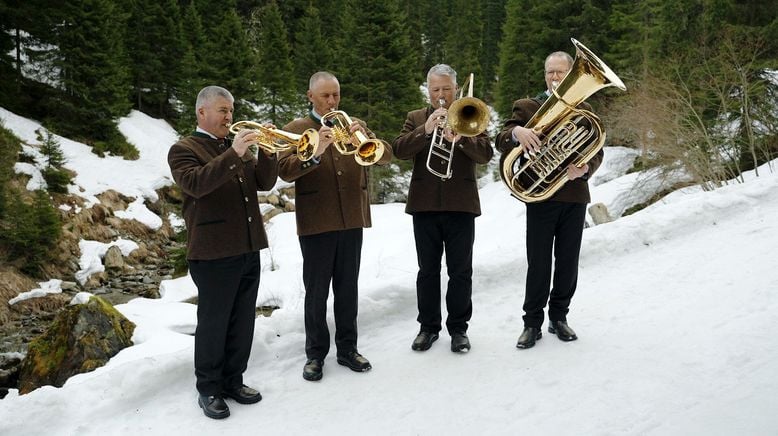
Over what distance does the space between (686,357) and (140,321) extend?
5635 mm

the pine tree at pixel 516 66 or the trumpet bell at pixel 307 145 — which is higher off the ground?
the pine tree at pixel 516 66

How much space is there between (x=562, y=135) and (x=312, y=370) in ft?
7.85

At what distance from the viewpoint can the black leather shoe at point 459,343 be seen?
4180mm

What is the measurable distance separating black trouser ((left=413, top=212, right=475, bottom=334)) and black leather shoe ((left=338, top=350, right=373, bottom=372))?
2.09ft

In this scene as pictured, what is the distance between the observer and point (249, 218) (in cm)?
356

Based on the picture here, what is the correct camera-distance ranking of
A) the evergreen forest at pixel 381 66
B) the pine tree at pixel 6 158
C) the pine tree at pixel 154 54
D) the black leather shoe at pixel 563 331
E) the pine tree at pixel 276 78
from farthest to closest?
the pine tree at pixel 154 54 < the pine tree at pixel 276 78 < the evergreen forest at pixel 381 66 < the pine tree at pixel 6 158 < the black leather shoe at pixel 563 331

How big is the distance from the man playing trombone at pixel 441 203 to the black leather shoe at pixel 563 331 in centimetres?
71

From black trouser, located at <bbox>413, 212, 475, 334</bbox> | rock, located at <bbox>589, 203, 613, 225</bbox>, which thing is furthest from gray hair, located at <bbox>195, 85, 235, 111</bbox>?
rock, located at <bbox>589, 203, 613, 225</bbox>

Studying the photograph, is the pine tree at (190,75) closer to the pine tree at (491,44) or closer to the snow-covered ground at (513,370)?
the snow-covered ground at (513,370)

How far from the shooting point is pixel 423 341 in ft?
14.1

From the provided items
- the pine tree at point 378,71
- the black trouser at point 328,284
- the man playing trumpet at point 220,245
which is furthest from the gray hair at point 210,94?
the pine tree at point 378,71

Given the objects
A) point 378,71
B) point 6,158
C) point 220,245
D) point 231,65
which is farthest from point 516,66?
point 220,245

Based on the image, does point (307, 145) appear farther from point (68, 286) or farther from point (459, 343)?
point (68, 286)

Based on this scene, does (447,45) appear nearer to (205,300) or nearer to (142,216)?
(142,216)
